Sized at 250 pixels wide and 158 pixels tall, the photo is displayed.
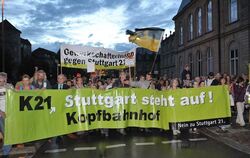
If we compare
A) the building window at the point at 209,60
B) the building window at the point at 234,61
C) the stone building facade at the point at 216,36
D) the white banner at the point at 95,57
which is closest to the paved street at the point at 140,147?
the white banner at the point at 95,57

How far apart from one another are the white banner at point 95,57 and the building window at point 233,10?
77.0 feet

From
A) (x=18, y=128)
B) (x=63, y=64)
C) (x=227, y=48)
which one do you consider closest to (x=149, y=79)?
(x=63, y=64)

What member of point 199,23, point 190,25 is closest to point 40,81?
point 199,23

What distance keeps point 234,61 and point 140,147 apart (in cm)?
2934

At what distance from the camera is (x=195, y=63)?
51625 millimetres

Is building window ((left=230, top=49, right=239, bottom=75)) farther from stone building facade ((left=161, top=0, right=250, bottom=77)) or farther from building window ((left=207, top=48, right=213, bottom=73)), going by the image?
building window ((left=207, top=48, right=213, bottom=73))

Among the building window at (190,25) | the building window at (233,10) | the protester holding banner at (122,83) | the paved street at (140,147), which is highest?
the building window at (190,25)

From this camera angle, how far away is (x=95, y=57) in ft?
50.4

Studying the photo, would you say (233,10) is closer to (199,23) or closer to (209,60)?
(209,60)

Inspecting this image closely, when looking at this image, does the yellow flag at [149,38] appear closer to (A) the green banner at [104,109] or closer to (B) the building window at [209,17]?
(A) the green banner at [104,109]

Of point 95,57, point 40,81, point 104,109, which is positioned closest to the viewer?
point 104,109

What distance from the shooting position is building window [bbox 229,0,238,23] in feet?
119

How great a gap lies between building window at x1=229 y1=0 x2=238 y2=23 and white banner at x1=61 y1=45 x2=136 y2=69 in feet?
77.0

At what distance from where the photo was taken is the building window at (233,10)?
119 ft
